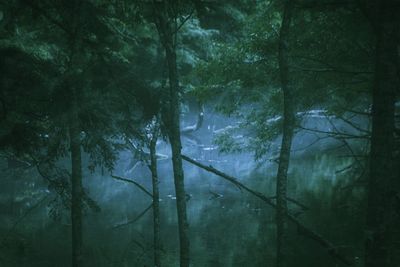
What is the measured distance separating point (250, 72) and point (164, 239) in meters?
7.40

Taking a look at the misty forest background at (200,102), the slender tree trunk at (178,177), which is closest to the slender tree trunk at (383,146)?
the misty forest background at (200,102)

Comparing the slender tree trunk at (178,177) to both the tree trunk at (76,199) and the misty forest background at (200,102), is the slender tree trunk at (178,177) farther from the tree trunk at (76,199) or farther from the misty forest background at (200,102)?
the tree trunk at (76,199)

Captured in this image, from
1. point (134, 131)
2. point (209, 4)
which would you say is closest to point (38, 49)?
point (134, 131)

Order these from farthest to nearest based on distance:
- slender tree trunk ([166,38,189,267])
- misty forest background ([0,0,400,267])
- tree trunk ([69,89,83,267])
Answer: slender tree trunk ([166,38,189,267])
tree trunk ([69,89,83,267])
misty forest background ([0,0,400,267])

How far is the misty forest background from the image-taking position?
330 inches

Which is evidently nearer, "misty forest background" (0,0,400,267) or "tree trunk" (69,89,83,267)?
"misty forest background" (0,0,400,267)

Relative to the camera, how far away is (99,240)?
56.9 ft

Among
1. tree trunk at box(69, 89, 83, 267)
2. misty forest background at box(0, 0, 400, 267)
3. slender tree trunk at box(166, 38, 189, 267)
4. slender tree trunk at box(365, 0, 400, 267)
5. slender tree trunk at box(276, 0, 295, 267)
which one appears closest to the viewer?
slender tree trunk at box(365, 0, 400, 267)

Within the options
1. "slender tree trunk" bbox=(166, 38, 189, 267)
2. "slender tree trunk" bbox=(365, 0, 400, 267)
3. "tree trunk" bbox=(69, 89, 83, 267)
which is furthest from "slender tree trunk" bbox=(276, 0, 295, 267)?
"tree trunk" bbox=(69, 89, 83, 267)

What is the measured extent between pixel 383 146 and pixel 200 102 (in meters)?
11.0

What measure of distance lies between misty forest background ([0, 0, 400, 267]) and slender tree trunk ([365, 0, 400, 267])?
2cm

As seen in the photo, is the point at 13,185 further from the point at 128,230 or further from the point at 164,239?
the point at 164,239

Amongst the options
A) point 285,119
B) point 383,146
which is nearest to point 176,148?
point 285,119

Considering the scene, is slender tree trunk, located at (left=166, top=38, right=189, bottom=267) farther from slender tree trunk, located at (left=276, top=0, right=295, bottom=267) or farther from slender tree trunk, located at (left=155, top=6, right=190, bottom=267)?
slender tree trunk, located at (left=276, top=0, right=295, bottom=267)
